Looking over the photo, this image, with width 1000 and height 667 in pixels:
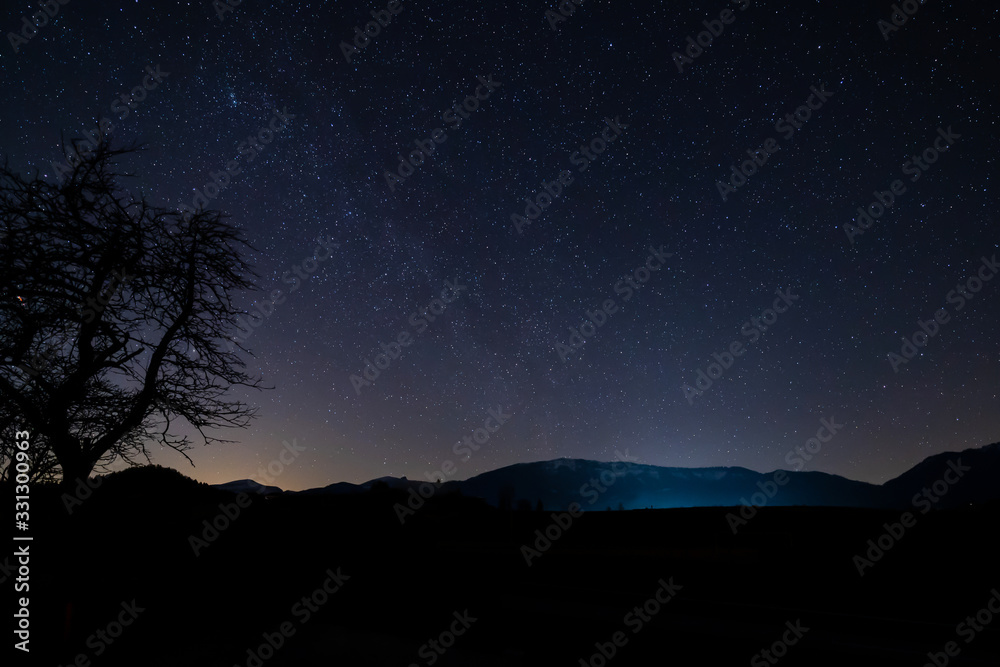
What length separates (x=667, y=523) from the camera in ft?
56.5

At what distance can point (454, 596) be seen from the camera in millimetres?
6812

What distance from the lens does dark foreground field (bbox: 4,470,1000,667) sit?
4.78 metres

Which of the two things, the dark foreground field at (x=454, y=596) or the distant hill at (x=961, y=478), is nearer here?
the dark foreground field at (x=454, y=596)

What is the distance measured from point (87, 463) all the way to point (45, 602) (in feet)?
8.48

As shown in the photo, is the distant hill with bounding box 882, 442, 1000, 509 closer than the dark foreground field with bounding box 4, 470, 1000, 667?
No

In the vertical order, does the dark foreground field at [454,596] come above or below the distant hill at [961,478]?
above

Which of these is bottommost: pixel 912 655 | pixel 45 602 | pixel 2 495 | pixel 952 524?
pixel 952 524

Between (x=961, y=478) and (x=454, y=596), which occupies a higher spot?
(x=454, y=596)

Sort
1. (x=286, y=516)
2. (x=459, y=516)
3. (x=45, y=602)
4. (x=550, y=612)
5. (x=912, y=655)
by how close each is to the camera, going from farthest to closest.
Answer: (x=459, y=516) < (x=286, y=516) < (x=550, y=612) < (x=45, y=602) < (x=912, y=655)

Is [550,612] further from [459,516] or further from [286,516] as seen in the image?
[459,516]

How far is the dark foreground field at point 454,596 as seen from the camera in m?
4.78

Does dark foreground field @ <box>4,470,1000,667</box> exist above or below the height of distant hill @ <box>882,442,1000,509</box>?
above

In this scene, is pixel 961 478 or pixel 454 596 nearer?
pixel 454 596

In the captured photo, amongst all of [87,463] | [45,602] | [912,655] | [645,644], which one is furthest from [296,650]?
[912,655]
